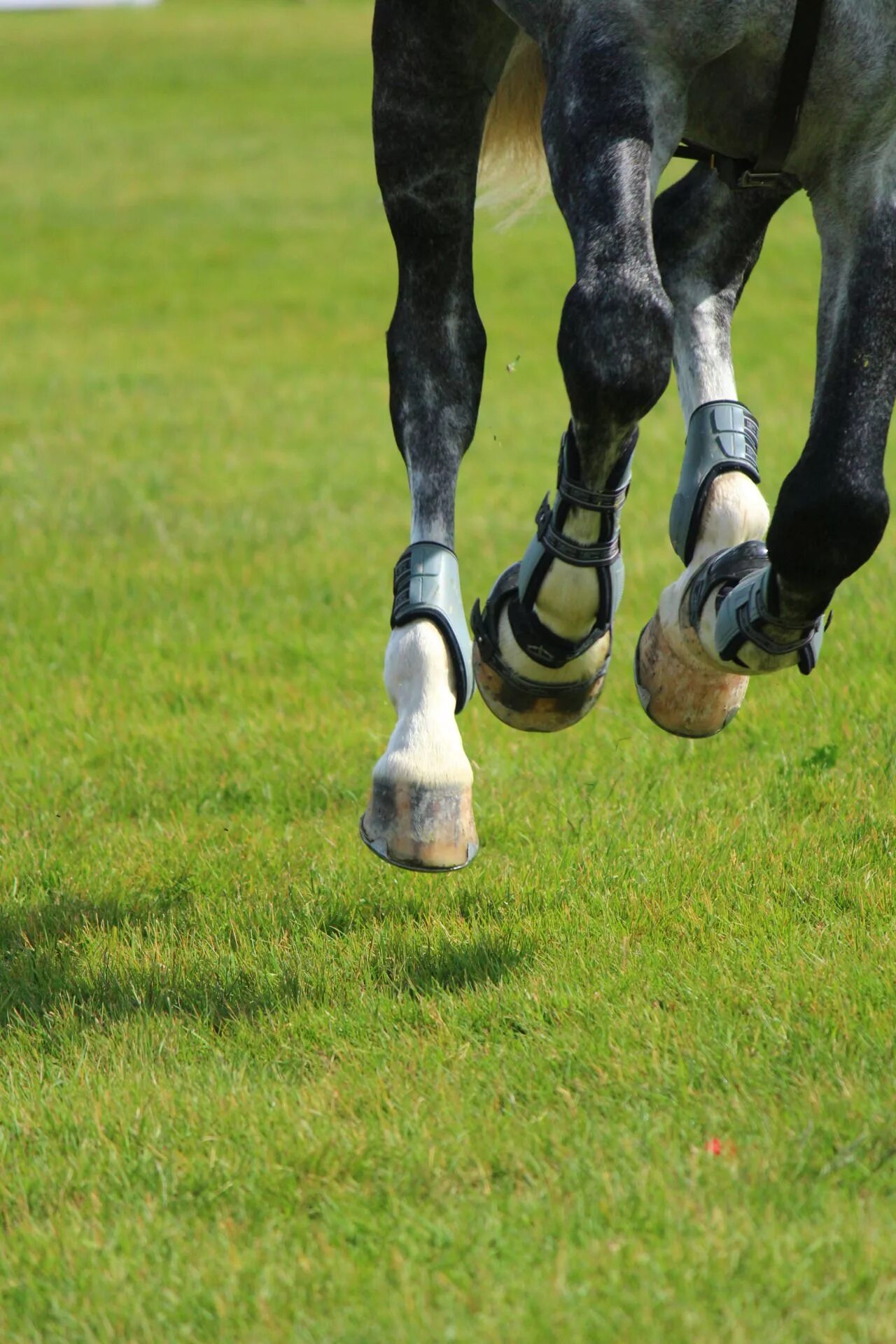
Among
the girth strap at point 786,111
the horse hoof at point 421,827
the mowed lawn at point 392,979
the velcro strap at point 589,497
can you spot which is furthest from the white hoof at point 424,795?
the girth strap at point 786,111

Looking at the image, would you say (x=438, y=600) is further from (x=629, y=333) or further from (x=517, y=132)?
(x=517, y=132)

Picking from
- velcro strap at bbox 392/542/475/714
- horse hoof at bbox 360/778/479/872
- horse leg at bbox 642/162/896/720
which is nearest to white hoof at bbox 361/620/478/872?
horse hoof at bbox 360/778/479/872

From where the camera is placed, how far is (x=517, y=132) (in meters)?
4.06

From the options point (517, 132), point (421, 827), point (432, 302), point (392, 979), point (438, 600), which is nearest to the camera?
point (421, 827)

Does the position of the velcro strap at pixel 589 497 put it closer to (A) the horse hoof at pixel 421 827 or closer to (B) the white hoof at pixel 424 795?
(B) the white hoof at pixel 424 795

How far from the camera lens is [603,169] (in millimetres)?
2953

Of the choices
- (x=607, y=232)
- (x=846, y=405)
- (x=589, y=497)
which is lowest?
(x=589, y=497)

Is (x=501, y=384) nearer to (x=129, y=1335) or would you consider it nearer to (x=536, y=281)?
(x=536, y=281)

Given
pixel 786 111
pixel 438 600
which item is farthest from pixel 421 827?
pixel 786 111

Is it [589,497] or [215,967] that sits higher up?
[589,497]

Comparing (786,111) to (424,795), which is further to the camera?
(424,795)

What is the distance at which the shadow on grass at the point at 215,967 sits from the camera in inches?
136

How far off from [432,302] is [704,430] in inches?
28.2

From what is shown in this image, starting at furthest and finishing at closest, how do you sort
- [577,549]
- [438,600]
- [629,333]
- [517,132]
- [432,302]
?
[517,132] → [432,302] → [438,600] → [577,549] → [629,333]
